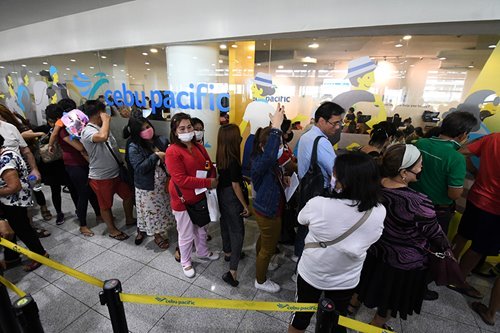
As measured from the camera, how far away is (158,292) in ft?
6.78

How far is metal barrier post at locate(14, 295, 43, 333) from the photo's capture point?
39.3 inches

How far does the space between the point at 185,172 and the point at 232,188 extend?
1.40 ft

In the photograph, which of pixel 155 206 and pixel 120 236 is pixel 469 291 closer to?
pixel 155 206

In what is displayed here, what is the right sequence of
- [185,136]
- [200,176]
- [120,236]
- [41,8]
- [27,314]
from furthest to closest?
[41,8] < [120,236] < [200,176] < [185,136] < [27,314]

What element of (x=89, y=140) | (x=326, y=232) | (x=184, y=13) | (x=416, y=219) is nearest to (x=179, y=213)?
(x=89, y=140)

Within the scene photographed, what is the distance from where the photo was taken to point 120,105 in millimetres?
4262

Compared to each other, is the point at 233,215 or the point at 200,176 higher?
the point at 200,176

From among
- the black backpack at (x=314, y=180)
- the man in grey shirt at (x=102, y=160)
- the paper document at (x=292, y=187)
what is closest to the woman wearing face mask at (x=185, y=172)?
the paper document at (x=292, y=187)

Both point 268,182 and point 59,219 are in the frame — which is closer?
point 268,182

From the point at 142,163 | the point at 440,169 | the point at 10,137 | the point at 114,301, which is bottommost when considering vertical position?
the point at 114,301

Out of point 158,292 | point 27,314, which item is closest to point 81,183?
point 158,292

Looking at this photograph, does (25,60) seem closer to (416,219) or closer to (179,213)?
(179,213)

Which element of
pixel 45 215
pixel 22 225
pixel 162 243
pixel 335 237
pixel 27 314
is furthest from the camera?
pixel 45 215

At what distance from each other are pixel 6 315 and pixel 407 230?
6.87 feet
